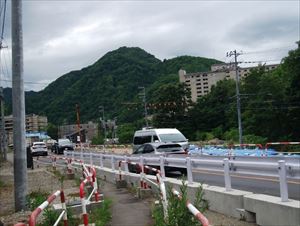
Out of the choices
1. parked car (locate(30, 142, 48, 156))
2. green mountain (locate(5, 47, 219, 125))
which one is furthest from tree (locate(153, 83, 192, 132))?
parked car (locate(30, 142, 48, 156))

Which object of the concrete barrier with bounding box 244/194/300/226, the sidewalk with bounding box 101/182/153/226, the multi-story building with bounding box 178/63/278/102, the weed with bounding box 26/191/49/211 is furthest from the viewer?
the multi-story building with bounding box 178/63/278/102

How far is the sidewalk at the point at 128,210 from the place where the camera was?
10.7 m

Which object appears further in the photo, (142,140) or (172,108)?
(172,108)

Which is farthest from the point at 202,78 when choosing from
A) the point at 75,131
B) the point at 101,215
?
the point at 101,215

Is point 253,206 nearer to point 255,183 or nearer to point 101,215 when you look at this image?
point 101,215

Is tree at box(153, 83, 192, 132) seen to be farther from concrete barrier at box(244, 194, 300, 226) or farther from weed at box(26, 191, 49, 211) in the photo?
concrete barrier at box(244, 194, 300, 226)

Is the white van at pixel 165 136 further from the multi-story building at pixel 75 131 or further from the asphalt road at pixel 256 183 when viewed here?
the multi-story building at pixel 75 131

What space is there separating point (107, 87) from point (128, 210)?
317 ft

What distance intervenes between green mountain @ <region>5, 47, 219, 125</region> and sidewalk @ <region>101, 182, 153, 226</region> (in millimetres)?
75482

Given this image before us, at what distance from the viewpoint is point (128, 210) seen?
1245cm

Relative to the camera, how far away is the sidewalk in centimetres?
1073

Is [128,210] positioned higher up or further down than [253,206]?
further down

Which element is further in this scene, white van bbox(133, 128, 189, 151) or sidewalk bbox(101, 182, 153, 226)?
white van bbox(133, 128, 189, 151)

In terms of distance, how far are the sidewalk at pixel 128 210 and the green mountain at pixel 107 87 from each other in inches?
2972
